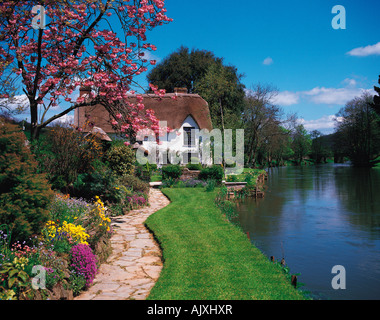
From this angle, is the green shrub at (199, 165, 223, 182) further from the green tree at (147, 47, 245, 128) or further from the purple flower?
the green tree at (147, 47, 245, 128)

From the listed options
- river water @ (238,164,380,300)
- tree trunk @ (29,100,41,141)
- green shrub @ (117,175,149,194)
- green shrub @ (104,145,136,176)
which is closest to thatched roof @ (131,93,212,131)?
river water @ (238,164,380,300)

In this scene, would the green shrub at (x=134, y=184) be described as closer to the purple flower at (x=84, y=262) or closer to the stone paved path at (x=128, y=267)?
the stone paved path at (x=128, y=267)

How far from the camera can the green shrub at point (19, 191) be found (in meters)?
4.68

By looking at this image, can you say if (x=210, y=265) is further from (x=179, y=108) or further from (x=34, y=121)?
(x=179, y=108)

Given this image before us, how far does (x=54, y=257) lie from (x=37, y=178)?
1.22 metres

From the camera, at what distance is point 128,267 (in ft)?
19.2

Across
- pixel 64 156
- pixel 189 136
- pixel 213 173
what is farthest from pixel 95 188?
pixel 189 136

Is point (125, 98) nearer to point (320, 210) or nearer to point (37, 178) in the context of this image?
point (37, 178)

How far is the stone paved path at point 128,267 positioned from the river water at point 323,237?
3.07 meters

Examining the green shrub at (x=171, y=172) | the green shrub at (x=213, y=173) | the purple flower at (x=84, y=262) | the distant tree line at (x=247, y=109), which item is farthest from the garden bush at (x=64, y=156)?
the distant tree line at (x=247, y=109)

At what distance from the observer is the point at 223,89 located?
30109 mm

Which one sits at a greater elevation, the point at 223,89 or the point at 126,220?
the point at 223,89
